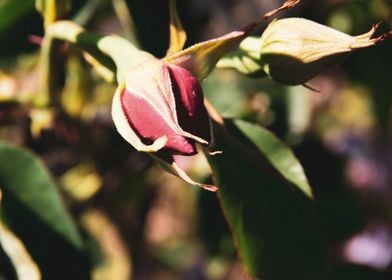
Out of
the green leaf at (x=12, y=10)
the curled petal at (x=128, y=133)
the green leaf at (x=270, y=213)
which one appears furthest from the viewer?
the green leaf at (x=12, y=10)

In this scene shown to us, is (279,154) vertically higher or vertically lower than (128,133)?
lower

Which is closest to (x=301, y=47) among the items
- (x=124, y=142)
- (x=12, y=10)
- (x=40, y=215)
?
(x=40, y=215)

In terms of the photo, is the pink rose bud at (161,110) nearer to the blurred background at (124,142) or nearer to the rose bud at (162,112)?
the rose bud at (162,112)

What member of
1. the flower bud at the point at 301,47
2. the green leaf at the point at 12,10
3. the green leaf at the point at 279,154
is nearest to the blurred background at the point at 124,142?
the green leaf at the point at 12,10

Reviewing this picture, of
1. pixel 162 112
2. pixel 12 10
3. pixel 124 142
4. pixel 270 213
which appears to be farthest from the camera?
pixel 124 142

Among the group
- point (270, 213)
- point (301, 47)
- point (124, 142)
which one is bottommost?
point (124, 142)

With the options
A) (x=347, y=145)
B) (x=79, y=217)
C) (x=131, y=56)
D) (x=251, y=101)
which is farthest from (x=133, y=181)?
(x=347, y=145)

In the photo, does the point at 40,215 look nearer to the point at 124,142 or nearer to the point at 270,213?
the point at 270,213

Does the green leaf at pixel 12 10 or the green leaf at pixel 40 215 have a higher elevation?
the green leaf at pixel 12 10
